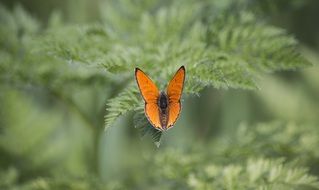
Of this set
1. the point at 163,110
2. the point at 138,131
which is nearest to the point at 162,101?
the point at 163,110

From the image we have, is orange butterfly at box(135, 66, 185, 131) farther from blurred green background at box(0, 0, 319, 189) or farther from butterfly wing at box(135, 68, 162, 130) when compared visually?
blurred green background at box(0, 0, 319, 189)

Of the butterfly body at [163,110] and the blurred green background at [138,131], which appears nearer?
the butterfly body at [163,110]

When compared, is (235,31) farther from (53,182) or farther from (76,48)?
(53,182)

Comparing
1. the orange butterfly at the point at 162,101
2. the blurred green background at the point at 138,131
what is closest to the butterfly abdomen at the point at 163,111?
the orange butterfly at the point at 162,101

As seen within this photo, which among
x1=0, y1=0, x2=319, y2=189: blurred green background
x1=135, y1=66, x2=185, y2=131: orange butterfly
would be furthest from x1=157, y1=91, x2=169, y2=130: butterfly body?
x1=0, y1=0, x2=319, y2=189: blurred green background

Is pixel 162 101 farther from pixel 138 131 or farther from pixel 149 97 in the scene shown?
pixel 138 131

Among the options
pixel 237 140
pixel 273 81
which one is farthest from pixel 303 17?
pixel 237 140

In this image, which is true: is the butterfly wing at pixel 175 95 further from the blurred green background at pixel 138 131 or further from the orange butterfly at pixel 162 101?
the blurred green background at pixel 138 131

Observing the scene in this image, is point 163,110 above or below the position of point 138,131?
below
